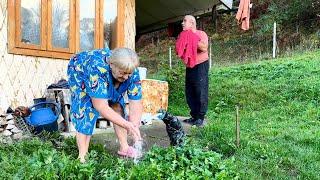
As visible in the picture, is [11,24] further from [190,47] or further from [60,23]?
[190,47]

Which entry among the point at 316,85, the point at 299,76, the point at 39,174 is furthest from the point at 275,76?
the point at 39,174

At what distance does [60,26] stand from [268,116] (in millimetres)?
3356

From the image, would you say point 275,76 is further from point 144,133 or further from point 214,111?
point 144,133

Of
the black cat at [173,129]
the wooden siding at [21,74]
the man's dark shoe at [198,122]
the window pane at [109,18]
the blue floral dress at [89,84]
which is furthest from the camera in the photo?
the window pane at [109,18]

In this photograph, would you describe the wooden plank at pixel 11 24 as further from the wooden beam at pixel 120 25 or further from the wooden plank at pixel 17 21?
the wooden beam at pixel 120 25

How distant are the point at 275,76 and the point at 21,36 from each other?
6484 mm

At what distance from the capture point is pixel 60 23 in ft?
21.8

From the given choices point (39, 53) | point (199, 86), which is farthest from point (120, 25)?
point (199, 86)

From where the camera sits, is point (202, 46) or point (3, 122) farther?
point (202, 46)

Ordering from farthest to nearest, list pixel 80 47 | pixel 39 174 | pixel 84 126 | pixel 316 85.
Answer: pixel 316 85 < pixel 80 47 < pixel 84 126 < pixel 39 174

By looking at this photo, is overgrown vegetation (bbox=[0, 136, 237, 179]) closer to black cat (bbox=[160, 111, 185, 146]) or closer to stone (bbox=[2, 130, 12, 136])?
black cat (bbox=[160, 111, 185, 146])

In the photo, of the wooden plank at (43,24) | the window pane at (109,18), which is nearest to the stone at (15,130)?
the wooden plank at (43,24)

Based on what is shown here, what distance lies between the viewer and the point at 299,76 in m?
10.2

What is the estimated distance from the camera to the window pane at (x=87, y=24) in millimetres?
6945
